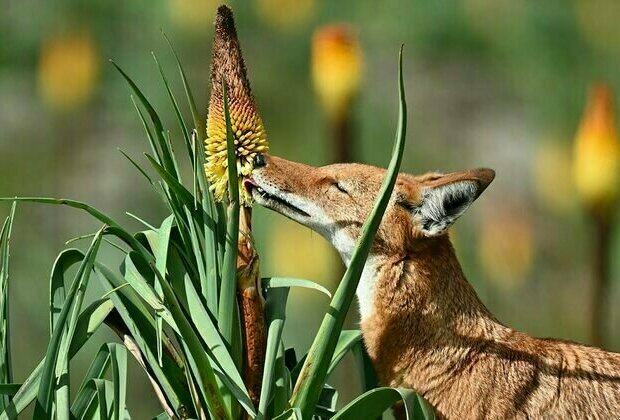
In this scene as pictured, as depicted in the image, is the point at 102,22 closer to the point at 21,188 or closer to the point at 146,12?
the point at 146,12

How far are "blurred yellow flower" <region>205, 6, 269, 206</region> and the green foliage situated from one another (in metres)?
0.06

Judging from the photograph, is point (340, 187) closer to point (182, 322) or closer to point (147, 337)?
point (147, 337)

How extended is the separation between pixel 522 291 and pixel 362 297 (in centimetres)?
275

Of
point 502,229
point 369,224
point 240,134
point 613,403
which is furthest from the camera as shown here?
point 502,229

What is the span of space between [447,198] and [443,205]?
53 mm

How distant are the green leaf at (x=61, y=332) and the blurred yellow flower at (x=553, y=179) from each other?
3.91 m

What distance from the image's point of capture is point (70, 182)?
21.3ft

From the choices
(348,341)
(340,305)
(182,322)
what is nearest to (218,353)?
(182,322)

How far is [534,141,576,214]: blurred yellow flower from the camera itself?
6.41 metres

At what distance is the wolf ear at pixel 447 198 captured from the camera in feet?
11.4

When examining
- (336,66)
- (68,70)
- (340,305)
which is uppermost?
(336,66)

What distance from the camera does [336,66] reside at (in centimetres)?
632

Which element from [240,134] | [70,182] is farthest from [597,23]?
[240,134]

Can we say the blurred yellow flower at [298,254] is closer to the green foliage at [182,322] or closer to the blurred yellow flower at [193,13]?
the blurred yellow flower at [193,13]
